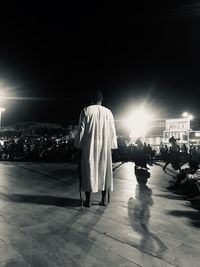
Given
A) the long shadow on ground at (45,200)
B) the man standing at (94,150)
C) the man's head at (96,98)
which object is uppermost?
the man's head at (96,98)

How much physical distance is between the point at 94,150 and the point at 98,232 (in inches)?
49.9

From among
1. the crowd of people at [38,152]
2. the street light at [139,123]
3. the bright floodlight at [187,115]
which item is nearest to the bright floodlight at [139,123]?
the street light at [139,123]

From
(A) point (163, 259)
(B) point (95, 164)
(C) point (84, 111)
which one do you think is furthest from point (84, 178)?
(A) point (163, 259)

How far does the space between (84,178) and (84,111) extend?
966mm

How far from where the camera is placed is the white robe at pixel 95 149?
3.21 metres

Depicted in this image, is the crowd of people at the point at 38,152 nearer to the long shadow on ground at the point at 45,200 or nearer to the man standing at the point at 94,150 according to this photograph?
the long shadow on ground at the point at 45,200

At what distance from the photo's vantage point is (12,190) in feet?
13.9

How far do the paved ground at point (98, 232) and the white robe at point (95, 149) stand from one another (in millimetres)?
355

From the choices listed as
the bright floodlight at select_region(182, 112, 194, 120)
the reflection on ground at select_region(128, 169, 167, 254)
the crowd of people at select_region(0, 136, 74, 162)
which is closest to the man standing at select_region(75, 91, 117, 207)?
the reflection on ground at select_region(128, 169, 167, 254)

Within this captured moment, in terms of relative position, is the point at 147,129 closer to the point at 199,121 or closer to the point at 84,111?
the point at 199,121

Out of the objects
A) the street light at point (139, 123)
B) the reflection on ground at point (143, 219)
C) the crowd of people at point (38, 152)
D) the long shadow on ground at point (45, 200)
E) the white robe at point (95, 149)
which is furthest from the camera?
the street light at point (139, 123)

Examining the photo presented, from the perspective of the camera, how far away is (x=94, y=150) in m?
3.29

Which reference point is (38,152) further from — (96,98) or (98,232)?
(98,232)

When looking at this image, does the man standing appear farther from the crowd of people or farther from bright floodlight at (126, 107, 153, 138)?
bright floodlight at (126, 107, 153, 138)
